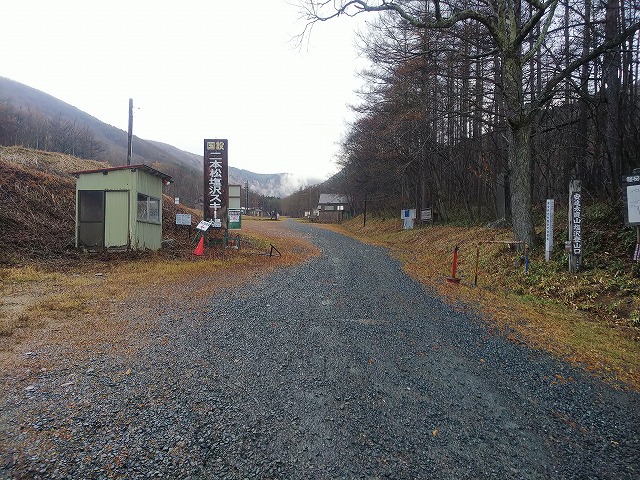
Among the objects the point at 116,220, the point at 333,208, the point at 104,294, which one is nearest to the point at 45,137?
the point at 333,208

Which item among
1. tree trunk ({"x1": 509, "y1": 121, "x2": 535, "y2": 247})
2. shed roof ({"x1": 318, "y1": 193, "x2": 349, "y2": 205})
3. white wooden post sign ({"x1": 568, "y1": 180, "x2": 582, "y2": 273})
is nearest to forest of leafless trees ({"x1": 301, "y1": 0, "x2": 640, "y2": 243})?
tree trunk ({"x1": 509, "y1": 121, "x2": 535, "y2": 247})

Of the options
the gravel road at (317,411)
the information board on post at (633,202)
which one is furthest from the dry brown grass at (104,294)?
the information board on post at (633,202)

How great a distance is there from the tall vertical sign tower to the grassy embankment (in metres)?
7.36

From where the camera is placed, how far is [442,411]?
8.98 feet

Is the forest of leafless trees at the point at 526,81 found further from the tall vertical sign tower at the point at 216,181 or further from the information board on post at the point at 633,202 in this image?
the tall vertical sign tower at the point at 216,181

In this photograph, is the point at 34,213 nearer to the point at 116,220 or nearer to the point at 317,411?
the point at 116,220

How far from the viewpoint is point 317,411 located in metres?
2.67

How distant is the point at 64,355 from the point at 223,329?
5.41ft

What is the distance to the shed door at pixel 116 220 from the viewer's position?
10938 millimetres

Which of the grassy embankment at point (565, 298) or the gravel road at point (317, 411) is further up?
the grassy embankment at point (565, 298)

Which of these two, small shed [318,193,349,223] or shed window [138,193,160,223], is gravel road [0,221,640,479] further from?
small shed [318,193,349,223]

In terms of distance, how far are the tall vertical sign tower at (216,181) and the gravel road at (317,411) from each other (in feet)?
31.8

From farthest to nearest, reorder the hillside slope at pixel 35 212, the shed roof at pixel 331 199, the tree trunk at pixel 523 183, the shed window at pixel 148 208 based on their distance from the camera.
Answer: the shed roof at pixel 331 199, the shed window at pixel 148 208, the hillside slope at pixel 35 212, the tree trunk at pixel 523 183

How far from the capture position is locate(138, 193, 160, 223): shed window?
1173cm
